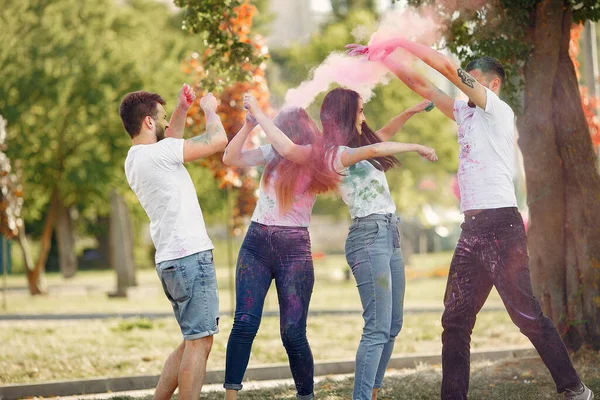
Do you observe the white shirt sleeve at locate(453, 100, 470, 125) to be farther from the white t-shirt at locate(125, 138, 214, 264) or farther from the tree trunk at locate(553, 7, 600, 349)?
the tree trunk at locate(553, 7, 600, 349)

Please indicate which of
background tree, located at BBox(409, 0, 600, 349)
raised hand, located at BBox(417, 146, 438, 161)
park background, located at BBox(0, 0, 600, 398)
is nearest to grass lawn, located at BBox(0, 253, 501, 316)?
park background, located at BBox(0, 0, 600, 398)

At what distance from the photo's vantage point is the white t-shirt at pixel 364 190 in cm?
557

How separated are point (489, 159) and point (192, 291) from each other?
1929 millimetres

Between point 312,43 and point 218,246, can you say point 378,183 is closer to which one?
point 312,43

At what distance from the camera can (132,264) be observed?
23.2 m

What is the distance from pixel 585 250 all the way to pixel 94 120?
17.4 metres

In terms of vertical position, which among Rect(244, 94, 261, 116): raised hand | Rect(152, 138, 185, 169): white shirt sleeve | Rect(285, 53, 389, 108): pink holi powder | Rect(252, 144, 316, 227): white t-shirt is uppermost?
Rect(285, 53, 389, 108): pink holi powder

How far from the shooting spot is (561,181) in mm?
7766

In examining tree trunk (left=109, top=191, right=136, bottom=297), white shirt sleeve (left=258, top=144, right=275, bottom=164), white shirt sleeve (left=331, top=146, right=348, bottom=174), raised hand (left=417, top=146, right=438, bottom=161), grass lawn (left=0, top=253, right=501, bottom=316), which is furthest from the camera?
tree trunk (left=109, top=191, right=136, bottom=297)

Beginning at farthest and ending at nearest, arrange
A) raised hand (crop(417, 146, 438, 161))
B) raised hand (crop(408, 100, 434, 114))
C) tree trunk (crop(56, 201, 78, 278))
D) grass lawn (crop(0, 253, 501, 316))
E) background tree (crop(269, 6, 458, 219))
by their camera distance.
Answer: background tree (crop(269, 6, 458, 219))
tree trunk (crop(56, 201, 78, 278))
grass lawn (crop(0, 253, 501, 316))
raised hand (crop(408, 100, 434, 114))
raised hand (crop(417, 146, 438, 161))

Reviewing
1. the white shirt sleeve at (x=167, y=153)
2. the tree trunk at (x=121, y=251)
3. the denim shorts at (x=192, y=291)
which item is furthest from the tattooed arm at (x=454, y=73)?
the tree trunk at (x=121, y=251)

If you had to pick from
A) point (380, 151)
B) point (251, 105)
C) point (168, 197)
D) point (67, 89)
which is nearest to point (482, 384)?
point (380, 151)

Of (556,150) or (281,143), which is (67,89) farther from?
(281,143)

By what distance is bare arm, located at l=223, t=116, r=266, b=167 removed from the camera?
574cm
